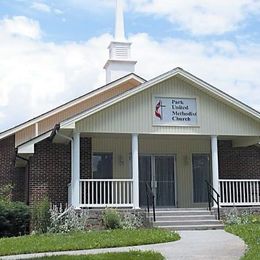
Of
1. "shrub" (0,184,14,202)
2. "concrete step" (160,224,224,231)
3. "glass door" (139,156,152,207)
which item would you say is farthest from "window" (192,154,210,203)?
"shrub" (0,184,14,202)

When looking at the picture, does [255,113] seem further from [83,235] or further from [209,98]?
[83,235]

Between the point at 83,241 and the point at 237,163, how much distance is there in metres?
10.5

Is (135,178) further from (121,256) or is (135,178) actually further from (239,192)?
(121,256)

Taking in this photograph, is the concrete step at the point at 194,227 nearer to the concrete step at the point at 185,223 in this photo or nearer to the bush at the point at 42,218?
the concrete step at the point at 185,223

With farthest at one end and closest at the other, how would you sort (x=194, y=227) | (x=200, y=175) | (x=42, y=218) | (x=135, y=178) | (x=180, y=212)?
(x=200, y=175)
(x=135, y=178)
(x=180, y=212)
(x=42, y=218)
(x=194, y=227)

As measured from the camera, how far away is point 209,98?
799 inches

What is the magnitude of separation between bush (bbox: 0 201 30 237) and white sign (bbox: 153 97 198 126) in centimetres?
569

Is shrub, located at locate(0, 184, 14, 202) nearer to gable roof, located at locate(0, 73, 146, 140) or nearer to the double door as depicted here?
gable roof, located at locate(0, 73, 146, 140)

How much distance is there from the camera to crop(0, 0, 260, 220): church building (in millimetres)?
19328

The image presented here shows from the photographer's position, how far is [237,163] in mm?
22938

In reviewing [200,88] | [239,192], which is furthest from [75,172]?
[239,192]

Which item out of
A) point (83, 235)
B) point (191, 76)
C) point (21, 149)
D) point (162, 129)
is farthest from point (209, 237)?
point (21, 149)

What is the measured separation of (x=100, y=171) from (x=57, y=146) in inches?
80.4

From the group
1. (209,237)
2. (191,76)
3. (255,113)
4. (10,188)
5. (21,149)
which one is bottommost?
(209,237)
